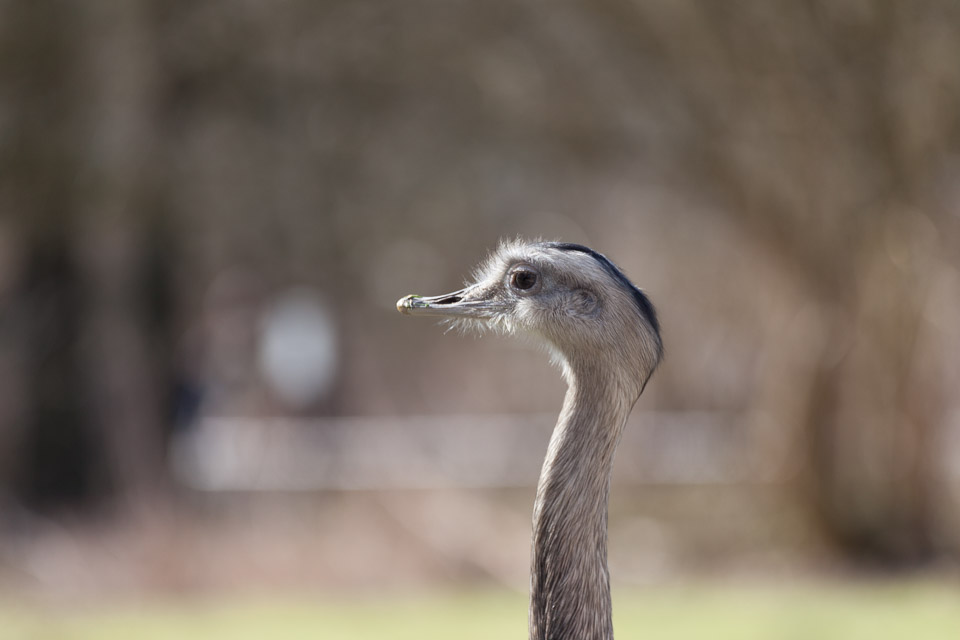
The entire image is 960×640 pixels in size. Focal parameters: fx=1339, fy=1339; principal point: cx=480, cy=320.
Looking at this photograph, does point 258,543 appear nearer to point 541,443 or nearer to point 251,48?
point 541,443

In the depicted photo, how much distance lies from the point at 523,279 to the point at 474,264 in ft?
14.4

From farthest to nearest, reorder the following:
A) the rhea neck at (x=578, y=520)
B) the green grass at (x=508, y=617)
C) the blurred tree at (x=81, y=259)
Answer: the blurred tree at (x=81, y=259) < the green grass at (x=508, y=617) < the rhea neck at (x=578, y=520)

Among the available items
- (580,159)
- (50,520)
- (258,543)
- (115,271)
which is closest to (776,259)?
(580,159)

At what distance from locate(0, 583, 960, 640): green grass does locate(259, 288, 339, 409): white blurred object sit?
8.82 metres

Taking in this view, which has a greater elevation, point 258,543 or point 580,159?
point 580,159

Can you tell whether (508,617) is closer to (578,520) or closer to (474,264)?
(474,264)

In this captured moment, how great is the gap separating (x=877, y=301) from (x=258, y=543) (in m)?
5.79

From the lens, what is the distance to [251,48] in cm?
1340

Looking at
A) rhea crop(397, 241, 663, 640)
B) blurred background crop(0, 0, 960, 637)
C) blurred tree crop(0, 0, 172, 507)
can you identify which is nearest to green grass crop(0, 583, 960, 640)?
blurred background crop(0, 0, 960, 637)

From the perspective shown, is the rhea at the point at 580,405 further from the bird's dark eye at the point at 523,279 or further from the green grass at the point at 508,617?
the green grass at the point at 508,617

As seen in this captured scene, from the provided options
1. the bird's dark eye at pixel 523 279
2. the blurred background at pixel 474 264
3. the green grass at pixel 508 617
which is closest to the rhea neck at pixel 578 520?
the bird's dark eye at pixel 523 279

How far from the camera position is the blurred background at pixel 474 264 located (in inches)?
418

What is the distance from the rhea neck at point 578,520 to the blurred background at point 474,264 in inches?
232

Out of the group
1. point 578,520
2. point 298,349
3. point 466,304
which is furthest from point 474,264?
point 298,349
